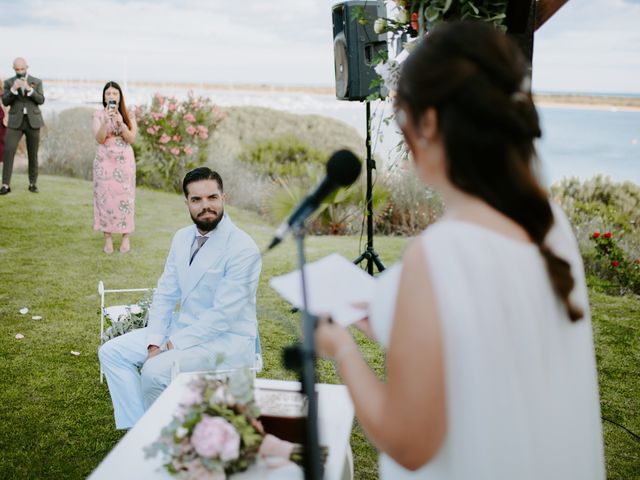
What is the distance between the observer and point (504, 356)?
3.53 ft

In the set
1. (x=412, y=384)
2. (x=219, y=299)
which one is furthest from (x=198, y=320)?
(x=412, y=384)

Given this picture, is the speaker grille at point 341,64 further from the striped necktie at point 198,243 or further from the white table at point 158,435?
the white table at point 158,435

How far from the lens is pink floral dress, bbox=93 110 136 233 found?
683 centimetres

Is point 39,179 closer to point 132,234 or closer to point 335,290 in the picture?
point 132,234

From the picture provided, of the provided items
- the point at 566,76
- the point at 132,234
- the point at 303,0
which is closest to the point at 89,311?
the point at 132,234

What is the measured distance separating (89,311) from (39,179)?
263 inches

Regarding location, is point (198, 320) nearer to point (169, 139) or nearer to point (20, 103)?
point (20, 103)

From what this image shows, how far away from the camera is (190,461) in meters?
1.67

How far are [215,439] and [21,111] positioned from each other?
364 inches

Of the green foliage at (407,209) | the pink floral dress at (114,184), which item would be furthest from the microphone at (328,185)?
the green foliage at (407,209)

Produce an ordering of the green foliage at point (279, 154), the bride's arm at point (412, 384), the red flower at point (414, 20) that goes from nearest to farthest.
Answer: the bride's arm at point (412, 384) < the red flower at point (414, 20) < the green foliage at point (279, 154)

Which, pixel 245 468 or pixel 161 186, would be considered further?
pixel 161 186

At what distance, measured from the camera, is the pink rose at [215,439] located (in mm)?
1620

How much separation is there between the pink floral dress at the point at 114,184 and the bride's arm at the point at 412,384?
6.28 m
